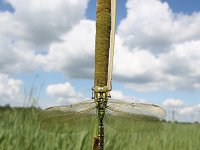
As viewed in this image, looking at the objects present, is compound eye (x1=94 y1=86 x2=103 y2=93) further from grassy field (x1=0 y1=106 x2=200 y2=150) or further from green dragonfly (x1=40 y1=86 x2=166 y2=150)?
grassy field (x1=0 y1=106 x2=200 y2=150)

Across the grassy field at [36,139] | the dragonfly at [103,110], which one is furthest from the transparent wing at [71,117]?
the grassy field at [36,139]

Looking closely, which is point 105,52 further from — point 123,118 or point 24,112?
point 24,112

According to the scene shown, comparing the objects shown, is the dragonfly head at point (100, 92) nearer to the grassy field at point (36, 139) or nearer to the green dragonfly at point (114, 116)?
the green dragonfly at point (114, 116)

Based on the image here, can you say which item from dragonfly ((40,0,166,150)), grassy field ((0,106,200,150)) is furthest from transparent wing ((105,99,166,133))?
grassy field ((0,106,200,150))

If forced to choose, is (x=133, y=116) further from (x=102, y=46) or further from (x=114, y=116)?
(x=102, y=46)

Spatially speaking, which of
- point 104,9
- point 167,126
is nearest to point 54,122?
point 104,9

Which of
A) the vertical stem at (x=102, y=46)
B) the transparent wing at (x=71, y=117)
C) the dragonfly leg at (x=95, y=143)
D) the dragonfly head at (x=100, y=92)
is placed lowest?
the dragonfly leg at (x=95, y=143)

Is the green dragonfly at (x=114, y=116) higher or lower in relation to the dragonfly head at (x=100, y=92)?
lower

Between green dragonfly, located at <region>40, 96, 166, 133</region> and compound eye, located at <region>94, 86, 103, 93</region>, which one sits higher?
compound eye, located at <region>94, 86, 103, 93</region>
